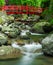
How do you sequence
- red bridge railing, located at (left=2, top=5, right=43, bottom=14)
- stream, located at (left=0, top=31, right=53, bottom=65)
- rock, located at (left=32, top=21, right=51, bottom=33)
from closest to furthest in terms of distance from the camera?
stream, located at (left=0, top=31, right=53, bottom=65) < rock, located at (left=32, top=21, right=51, bottom=33) < red bridge railing, located at (left=2, top=5, right=43, bottom=14)

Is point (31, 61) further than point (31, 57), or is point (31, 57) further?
point (31, 57)

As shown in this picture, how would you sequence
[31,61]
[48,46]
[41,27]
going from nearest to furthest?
[31,61], [48,46], [41,27]

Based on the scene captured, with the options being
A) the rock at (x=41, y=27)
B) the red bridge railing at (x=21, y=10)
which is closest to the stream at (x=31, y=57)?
the rock at (x=41, y=27)

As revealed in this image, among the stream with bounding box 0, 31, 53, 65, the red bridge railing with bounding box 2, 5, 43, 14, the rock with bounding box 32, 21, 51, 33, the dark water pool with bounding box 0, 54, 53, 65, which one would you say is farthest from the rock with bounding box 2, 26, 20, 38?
the red bridge railing with bounding box 2, 5, 43, 14

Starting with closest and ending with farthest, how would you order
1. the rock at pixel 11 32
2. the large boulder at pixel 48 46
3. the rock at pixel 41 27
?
1. the large boulder at pixel 48 46
2. the rock at pixel 11 32
3. the rock at pixel 41 27

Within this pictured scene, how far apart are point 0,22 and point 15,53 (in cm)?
1140

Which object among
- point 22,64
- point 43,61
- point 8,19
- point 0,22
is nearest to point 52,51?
point 43,61

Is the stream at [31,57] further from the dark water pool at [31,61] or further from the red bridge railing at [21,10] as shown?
the red bridge railing at [21,10]

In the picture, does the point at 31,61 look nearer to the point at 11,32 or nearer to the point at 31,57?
the point at 31,57

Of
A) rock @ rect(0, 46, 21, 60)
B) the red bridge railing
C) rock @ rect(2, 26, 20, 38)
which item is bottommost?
the red bridge railing

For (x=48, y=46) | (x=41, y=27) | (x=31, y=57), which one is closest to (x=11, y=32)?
(x=41, y=27)

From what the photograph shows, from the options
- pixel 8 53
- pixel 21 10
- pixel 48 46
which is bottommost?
pixel 21 10

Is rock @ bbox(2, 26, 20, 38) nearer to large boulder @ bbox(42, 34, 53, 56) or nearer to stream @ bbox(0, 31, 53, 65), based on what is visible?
stream @ bbox(0, 31, 53, 65)

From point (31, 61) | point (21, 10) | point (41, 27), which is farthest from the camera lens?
point (21, 10)
